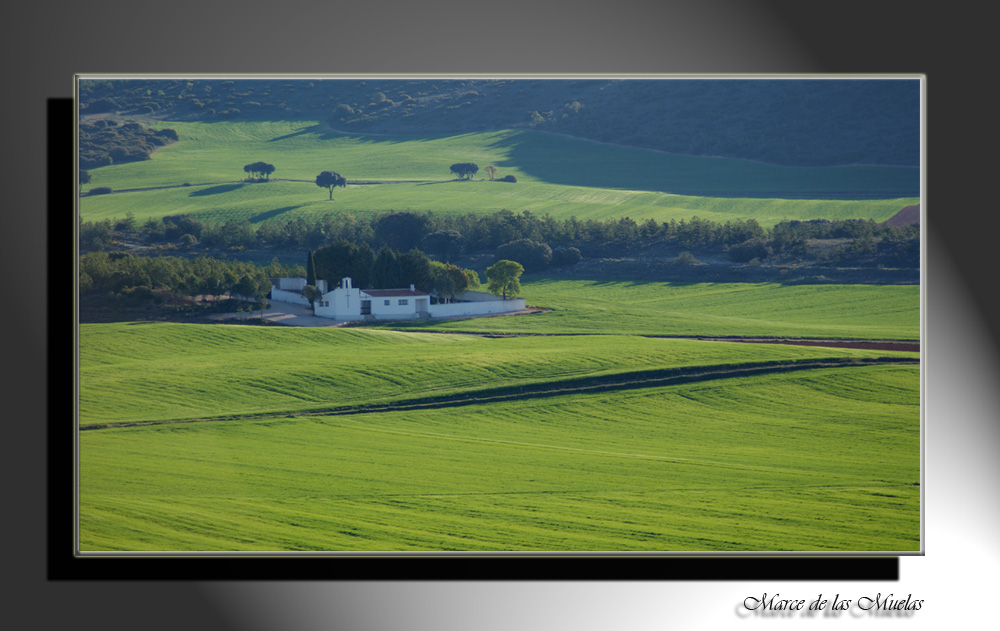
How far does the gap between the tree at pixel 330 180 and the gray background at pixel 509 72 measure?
835 mm

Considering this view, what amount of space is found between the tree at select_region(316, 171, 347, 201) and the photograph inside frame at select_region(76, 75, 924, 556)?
0.07 feet

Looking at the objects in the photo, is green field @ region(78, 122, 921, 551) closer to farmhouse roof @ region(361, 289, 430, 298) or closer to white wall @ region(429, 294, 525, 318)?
white wall @ region(429, 294, 525, 318)

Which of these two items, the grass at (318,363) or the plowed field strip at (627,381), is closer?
the grass at (318,363)

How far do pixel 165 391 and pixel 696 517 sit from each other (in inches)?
163

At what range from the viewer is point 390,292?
6.42 meters

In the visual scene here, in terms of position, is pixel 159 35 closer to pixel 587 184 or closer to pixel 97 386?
pixel 97 386

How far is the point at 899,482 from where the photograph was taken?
240 inches

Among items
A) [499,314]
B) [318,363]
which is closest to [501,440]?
[499,314]

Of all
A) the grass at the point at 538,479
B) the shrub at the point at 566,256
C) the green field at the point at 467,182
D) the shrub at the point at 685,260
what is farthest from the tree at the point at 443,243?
the shrub at the point at 685,260

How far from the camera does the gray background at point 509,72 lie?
5863mm

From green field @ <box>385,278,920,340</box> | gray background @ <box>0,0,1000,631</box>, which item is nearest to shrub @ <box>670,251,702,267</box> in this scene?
green field @ <box>385,278,920,340</box>

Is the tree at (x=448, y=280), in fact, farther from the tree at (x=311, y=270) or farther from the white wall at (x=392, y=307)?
the tree at (x=311, y=270)

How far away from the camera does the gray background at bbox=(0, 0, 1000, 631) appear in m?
5.86

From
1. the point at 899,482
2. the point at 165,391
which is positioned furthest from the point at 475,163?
the point at 899,482
